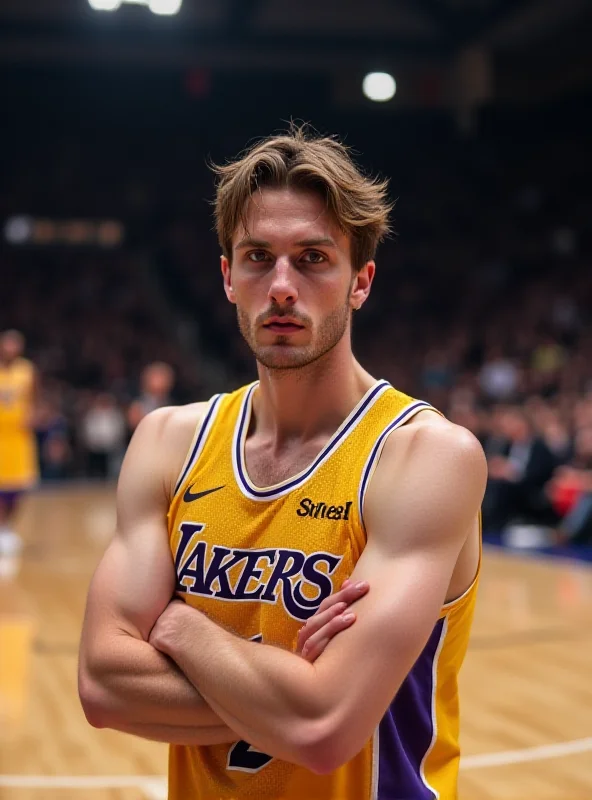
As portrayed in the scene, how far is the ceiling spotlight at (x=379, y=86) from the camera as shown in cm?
2484

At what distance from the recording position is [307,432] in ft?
7.41

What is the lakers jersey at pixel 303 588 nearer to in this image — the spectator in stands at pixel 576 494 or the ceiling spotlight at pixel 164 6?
the spectator in stands at pixel 576 494

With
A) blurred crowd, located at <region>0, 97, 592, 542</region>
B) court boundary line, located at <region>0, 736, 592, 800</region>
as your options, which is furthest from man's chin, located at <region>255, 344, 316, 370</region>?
blurred crowd, located at <region>0, 97, 592, 542</region>

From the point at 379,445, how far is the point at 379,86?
24038mm

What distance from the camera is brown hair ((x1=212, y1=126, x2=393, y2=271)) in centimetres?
212

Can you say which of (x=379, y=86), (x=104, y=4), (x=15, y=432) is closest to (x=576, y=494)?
(x=15, y=432)

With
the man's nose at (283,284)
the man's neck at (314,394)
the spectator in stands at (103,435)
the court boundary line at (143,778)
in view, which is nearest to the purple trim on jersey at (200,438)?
the man's neck at (314,394)

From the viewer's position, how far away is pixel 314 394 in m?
2.23

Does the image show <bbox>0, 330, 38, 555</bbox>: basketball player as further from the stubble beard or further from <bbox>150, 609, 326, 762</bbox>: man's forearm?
<bbox>150, 609, 326, 762</bbox>: man's forearm

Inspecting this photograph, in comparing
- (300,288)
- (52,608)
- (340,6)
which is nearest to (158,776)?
(300,288)

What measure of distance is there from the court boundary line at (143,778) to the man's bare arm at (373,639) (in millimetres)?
Result: 2314

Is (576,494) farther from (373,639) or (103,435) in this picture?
(103,435)

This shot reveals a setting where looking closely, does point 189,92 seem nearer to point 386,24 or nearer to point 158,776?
point 386,24

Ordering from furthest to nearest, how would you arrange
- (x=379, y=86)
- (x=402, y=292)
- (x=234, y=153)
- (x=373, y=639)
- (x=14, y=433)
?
1. (x=379, y=86)
2. (x=402, y=292)
3. (x=234, y=153)
4. (x=14, y=433)
5. (x=373, y=639)
